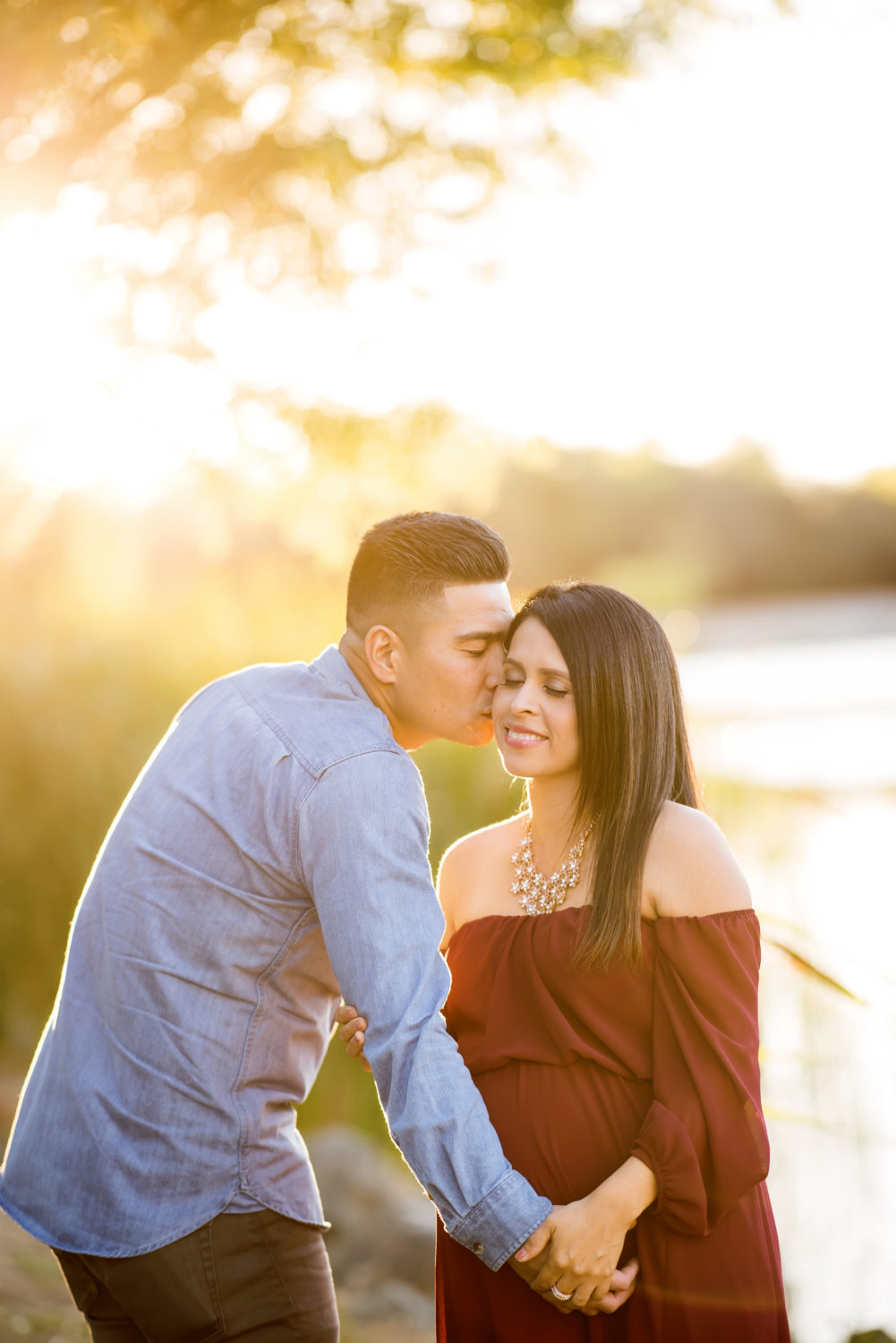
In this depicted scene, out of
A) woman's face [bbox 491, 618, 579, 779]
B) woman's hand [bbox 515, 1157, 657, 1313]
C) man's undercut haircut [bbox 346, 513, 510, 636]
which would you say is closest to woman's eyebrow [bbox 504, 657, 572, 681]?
woman's face [bbox 491, 618, 579, 779]

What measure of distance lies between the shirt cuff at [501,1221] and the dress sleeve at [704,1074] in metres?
0.25

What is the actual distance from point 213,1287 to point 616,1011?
0.87 m

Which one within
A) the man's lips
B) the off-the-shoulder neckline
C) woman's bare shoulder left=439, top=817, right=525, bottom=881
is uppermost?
the man's lips

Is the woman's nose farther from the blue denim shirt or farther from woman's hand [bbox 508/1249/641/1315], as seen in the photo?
woman's hand [bbox 508/1249/641/1315]

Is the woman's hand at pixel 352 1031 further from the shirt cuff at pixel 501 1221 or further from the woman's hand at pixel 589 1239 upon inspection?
the woman's hand at pixel 589 1239

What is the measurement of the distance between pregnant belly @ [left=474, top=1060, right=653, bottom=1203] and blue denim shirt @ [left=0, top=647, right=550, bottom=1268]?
27 cm

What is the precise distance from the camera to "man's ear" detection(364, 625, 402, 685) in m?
2.46

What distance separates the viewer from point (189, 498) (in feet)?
20.4

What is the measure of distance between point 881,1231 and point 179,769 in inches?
115

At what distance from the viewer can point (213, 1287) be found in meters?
2.12

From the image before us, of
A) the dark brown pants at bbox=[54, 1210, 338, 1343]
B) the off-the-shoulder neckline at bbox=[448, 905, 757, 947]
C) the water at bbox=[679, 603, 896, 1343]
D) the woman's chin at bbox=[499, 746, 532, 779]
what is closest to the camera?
the dark brown pants at bbox=[54, 1210, 338, 1343]

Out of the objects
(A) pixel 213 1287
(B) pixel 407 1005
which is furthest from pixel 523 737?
(A) pixel 213 1287

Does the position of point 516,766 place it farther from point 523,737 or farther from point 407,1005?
point 407,1005

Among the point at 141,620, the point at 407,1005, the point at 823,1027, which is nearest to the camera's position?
the point at 407,1005
